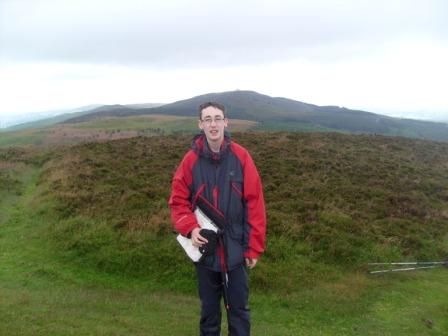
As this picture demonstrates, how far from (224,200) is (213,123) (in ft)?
3.26

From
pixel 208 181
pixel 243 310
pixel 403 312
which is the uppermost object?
pixel 208 181

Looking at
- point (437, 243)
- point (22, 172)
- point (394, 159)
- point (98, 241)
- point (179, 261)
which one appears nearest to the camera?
point (179, 261)

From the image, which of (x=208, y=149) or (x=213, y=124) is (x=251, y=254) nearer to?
(x=208, y=149)

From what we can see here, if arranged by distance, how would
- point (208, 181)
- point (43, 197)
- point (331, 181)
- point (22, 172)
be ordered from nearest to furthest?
point (208, 181) < point (43, 197) < point (331, 181) < point (22, 172)

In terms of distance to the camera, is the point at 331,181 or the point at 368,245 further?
the point at 331,181

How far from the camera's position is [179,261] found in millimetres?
11445

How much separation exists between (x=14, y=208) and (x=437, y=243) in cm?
1613

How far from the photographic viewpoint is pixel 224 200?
17.6 feet

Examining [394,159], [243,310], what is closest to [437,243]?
[243,310]

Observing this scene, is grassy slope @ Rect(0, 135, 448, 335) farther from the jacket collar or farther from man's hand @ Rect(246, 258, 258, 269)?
the jacket collar

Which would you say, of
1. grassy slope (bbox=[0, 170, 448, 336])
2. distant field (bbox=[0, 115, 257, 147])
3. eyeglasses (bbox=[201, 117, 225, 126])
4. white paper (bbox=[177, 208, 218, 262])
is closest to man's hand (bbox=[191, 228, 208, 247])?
white paper (bbox=[177, 208, 218, 262])

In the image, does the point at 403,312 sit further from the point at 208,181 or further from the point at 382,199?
the point at 382,199

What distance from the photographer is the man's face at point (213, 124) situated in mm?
5266

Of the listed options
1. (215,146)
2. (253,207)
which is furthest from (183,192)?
(253,207)
